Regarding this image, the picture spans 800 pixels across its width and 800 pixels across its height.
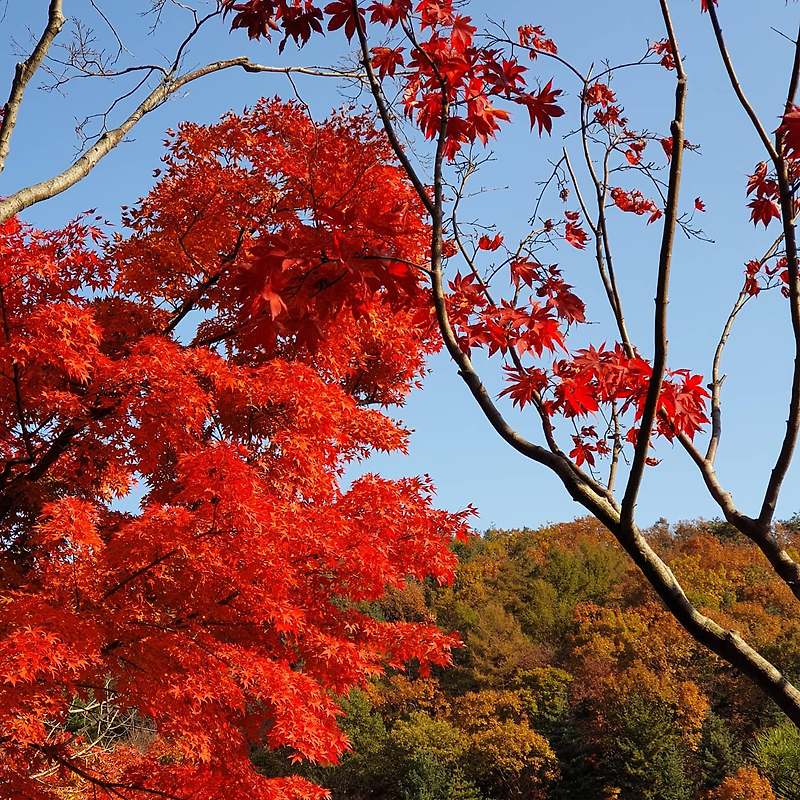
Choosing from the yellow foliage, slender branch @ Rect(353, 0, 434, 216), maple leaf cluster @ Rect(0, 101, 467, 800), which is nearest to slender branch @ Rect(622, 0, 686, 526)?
slender branch @ Rect(353, 0, 434, 216)

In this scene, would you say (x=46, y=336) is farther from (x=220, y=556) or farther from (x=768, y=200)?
(x=768, y=200)

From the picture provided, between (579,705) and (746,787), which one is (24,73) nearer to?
(746,787)

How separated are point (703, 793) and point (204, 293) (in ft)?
66.0

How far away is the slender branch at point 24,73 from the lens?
3.08 m

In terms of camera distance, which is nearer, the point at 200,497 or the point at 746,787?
the point at 200,497

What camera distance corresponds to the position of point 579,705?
80.5 ft

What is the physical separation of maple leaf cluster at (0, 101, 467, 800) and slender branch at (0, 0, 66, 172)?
3.81 ft

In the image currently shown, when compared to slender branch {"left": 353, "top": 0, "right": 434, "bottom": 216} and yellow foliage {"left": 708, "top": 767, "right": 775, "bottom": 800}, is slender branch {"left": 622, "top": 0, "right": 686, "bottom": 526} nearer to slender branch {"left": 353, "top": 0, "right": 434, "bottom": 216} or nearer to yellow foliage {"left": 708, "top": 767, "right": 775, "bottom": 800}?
slender branch {"left": 353, "top": 0, "right": 434, "bottom": 216}

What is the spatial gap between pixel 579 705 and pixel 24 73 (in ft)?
81.2

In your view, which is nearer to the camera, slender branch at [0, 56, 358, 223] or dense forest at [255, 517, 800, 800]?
slender branch at [0, 56, 358, 223]

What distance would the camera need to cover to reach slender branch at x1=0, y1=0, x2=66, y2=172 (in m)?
3.08

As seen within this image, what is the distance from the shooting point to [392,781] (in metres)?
23.0

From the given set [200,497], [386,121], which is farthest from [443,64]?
[200,497]

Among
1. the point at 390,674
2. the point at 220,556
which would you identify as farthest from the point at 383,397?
the point at 390,674
